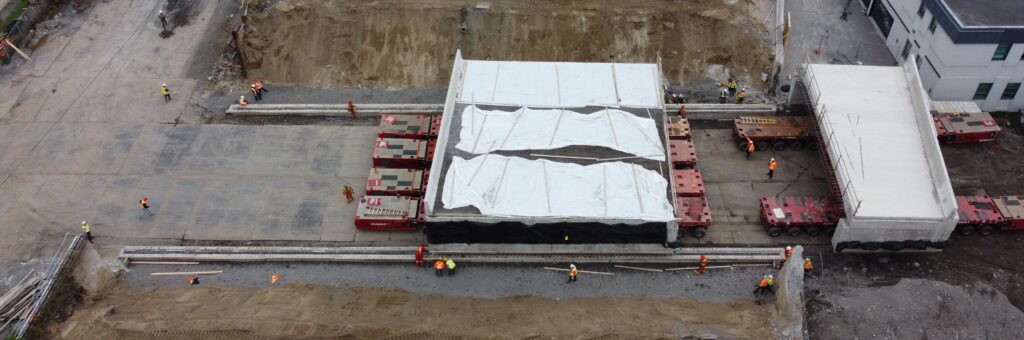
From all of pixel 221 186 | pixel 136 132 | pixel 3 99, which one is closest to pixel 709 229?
pixel 221 186

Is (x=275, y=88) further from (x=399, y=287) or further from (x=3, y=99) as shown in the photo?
(x=399, y=287)

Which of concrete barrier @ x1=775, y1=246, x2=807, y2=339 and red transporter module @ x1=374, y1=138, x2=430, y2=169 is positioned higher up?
concrete barrier @ x1=775, y1=246, x2=807, y2=339

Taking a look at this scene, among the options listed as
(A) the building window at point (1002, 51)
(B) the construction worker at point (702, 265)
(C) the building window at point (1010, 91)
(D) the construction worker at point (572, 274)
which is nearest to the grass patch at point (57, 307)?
(D) the construction worker at point (572, 274)

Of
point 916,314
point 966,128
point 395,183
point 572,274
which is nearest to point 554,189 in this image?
point 572,274

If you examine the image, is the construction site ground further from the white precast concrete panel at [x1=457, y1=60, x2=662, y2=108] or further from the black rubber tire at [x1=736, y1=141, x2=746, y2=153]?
the white precast concrete panel at [x1=457, y1=60, x2=662, y2=108]

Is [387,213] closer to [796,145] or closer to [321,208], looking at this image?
[321,208]

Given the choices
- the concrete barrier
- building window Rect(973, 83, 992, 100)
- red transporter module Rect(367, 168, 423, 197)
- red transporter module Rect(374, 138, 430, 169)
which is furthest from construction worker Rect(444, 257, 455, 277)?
building window Rect(973, 83, 992, 100)

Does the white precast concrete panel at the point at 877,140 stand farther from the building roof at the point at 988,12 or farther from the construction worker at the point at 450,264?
the construction worker at the point at 450,264
